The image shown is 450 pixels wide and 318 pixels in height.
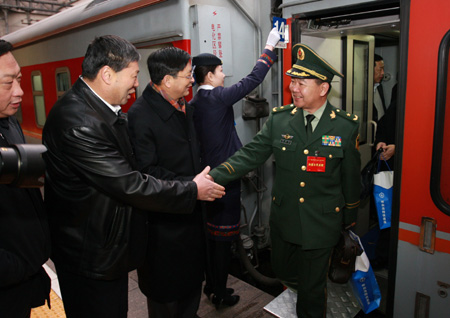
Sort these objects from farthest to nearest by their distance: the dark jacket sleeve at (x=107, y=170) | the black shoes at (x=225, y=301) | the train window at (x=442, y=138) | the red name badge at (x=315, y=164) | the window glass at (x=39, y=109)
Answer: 1. the window glass at (x=39, y=109)
2. the black shoes at (x=225, y=301)
3. the red name badge at (x=315, y=164)
4. the train window at (x=442, y=138)
5. the dark jacket sleeve at (x=107, y=170)

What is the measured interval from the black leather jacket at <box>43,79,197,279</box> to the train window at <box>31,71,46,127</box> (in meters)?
4.80

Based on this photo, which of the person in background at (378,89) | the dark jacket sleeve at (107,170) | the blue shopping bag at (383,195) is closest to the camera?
the dark jacket sleeve at (107,170)

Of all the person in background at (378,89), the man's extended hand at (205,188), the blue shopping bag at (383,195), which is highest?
the person in background at (378,89)

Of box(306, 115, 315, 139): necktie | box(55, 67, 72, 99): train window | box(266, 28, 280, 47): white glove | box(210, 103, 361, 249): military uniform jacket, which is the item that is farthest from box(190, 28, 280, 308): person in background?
box(55, 67, 72, 99): train window

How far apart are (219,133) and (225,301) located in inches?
55.6

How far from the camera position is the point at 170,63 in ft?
7.50

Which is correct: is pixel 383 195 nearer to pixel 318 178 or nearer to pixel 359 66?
pixel 318 178

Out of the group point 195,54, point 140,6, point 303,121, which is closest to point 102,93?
point 303,121

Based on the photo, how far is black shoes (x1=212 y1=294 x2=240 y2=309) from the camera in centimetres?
302

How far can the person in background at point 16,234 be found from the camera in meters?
1.54

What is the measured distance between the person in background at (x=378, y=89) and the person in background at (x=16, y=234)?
11.0 ft

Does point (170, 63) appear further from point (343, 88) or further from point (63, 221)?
point (343, 88)

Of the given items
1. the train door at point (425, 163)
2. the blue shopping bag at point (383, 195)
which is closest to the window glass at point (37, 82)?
the blue shopping bag at point (383, 195)

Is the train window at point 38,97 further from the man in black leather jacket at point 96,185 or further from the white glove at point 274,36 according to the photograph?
the man in black leather jacket at point 96,185
